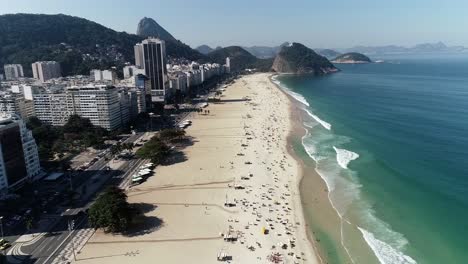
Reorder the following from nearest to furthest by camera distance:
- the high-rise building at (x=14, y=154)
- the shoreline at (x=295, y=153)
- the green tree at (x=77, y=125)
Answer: the shoreline at (x=295, y=153) → the high-rise building at (x=14, y=154) → the green tree at (x=77, y=125)

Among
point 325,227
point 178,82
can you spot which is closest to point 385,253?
point 325,227

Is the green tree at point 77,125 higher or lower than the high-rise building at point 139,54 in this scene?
lower

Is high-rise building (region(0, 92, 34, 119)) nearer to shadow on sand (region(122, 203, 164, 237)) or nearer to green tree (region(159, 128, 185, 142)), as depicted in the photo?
green tree (region(159, 128, 185, 142))

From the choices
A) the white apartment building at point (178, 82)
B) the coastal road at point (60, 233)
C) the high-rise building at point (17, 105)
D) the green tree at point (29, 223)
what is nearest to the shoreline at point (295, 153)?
the coastal road at point (60, 233)

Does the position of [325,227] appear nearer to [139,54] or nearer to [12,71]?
[139,54]

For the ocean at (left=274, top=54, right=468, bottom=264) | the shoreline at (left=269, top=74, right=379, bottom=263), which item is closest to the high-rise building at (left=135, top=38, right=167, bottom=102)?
the ocean at (left=274, top=54, right=468, bottom=264)

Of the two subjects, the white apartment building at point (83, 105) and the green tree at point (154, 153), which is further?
the white apartment building at point (83, 105)

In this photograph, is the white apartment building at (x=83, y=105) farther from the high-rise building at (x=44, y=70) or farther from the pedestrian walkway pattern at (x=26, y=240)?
the high-rise building at (x=44, y=70)

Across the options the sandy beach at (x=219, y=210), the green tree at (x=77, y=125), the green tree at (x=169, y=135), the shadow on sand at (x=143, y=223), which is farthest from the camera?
the green tree at (x=77, y=125)
